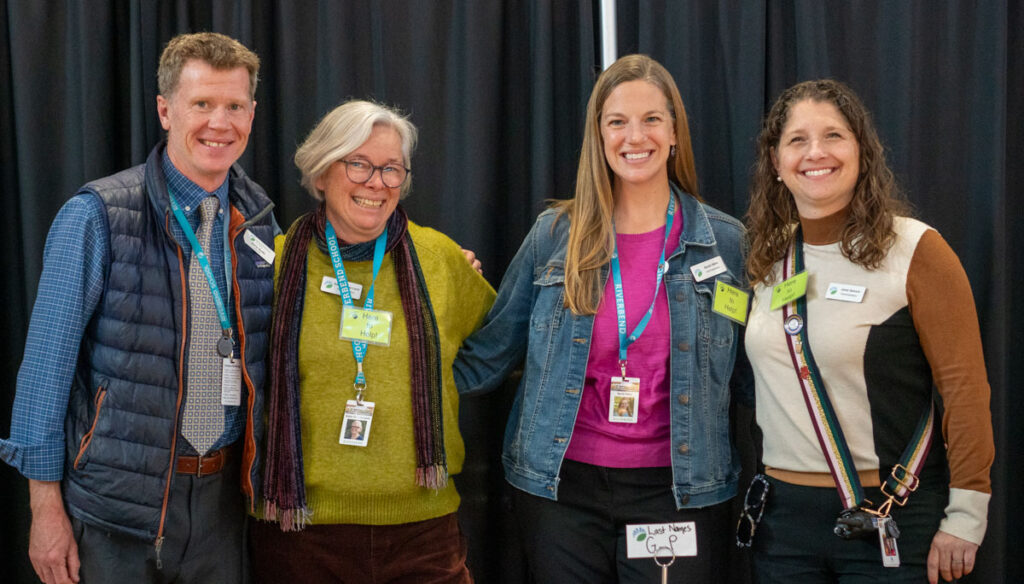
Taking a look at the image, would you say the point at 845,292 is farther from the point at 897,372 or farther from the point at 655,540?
the point at 655,540

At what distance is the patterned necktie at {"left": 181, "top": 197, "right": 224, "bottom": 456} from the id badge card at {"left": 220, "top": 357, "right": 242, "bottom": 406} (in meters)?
0.01

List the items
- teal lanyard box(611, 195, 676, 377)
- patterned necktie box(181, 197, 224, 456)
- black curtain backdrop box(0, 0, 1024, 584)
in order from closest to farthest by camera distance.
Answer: patterned necktie box(181, 197, 224, 456)
teal lanyard box(611, 195, 676, 377)
black curtain backdrop box(0, 0, 1024, 584)

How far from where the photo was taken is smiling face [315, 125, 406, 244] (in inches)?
88.0

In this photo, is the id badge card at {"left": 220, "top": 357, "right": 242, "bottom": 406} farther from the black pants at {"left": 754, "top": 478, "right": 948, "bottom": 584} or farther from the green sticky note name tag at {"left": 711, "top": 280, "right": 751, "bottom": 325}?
the black pants at {"left": 754, "top": 478, "right": 948, "bottom": 584}

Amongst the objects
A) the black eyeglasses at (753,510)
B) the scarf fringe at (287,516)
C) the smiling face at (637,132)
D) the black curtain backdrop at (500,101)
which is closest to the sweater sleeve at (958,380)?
the black eyeglasses at (753,510)

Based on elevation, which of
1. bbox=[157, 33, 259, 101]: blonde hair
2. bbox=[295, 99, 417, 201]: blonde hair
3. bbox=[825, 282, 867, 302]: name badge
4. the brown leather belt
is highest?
bbox=[157, 33, 259, 101]: blonde hair

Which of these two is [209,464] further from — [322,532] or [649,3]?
[649,3]

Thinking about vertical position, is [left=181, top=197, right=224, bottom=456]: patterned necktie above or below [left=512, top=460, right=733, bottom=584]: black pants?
above

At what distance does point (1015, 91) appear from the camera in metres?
2.94

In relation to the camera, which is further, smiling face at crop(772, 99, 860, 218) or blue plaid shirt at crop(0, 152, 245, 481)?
smiling face at crop(772, 99, 860, 218)

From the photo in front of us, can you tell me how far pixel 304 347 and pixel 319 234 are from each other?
0.34 metres

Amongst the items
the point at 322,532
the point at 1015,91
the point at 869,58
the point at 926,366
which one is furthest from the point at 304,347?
the point at 1015,91

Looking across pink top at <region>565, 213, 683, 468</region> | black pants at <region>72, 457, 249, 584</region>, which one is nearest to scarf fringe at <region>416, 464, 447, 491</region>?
pink top at <region>565, 213, 683, 468</region>

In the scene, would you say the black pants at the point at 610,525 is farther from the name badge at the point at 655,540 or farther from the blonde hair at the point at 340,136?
the blonde hair at the point at 340,136
